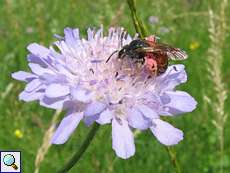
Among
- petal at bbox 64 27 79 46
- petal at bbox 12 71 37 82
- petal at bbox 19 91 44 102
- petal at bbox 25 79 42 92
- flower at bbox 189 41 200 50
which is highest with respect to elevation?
flower at bbox 189 41 200 50

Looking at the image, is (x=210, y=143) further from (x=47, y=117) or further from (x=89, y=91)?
(x=89, y=91)

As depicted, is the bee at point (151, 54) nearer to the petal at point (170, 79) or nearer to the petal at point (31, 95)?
the petal at point (170, 79)

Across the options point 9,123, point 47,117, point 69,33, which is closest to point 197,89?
point 47,117

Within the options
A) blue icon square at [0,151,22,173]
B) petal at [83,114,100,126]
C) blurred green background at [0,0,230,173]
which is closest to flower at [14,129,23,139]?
blurred green background at [0,0,230,173]

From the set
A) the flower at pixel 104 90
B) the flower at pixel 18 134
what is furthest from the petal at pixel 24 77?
the flower at pixel 18 134

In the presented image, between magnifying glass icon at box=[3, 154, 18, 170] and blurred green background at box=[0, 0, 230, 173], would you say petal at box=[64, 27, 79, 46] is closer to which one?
blurred green background at box=[0, 0, 230, 173]

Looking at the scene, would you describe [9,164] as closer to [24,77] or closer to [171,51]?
[24,77]
